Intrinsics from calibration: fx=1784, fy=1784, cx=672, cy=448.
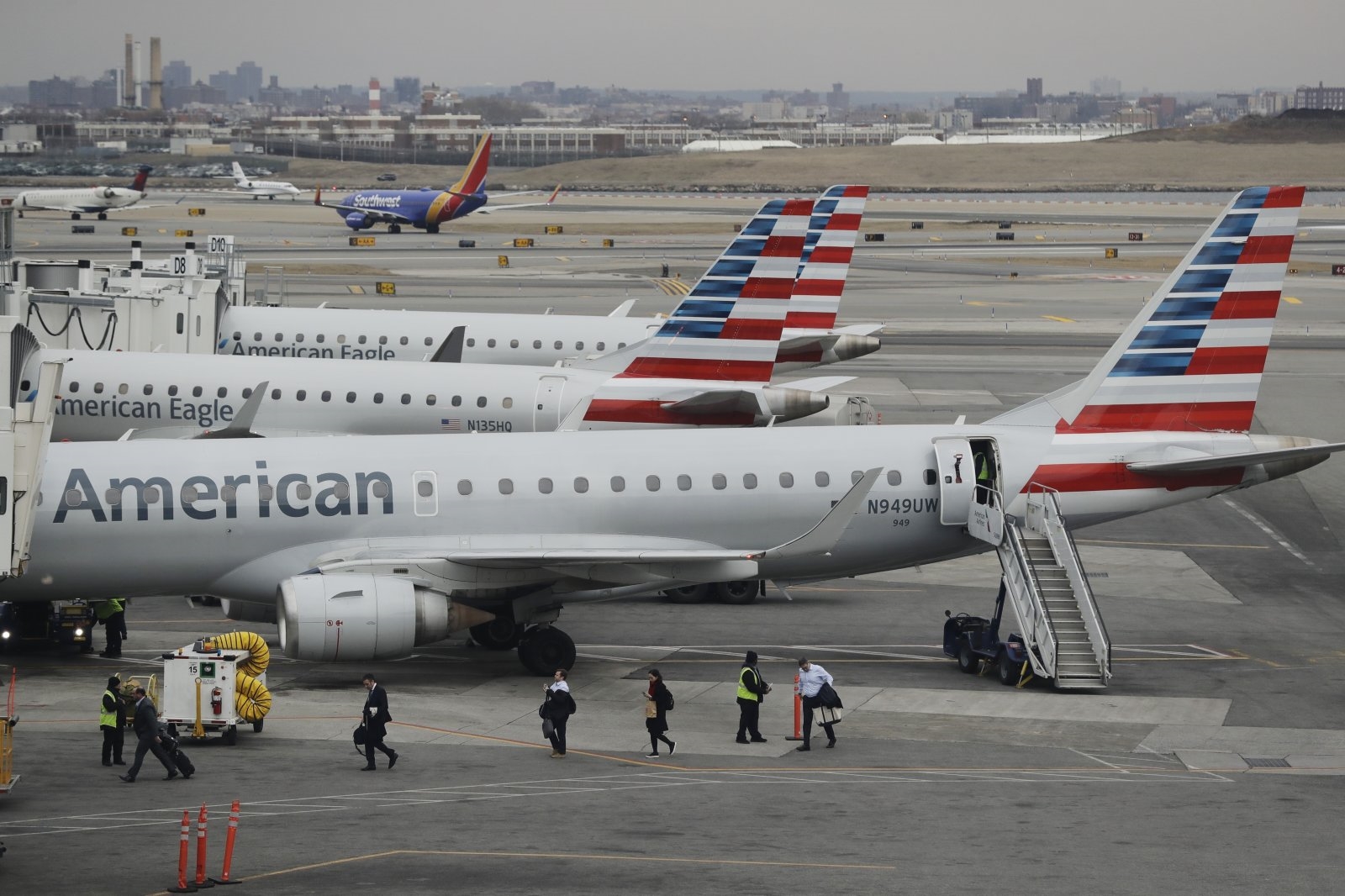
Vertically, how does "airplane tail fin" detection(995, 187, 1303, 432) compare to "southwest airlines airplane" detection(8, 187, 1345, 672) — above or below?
above

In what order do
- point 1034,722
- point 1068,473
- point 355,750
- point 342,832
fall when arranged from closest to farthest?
1. point 342,832
2. point 355,750
3. point 1034,722
4. point 1068,473

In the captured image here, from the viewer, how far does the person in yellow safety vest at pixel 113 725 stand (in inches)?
1088

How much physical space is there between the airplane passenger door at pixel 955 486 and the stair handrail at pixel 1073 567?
127 cm

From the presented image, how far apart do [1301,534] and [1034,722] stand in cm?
2001

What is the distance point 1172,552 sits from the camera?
46.1 m

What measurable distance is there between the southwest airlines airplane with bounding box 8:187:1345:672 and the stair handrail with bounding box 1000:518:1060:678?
1.35 m

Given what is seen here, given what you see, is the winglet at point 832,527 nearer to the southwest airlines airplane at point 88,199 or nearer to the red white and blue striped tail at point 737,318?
the red white and blue striped tail at point 737,318

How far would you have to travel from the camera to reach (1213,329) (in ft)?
125

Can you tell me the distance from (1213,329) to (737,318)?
14.9m

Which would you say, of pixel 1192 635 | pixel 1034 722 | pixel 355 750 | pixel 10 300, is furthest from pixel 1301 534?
pixel 10 300

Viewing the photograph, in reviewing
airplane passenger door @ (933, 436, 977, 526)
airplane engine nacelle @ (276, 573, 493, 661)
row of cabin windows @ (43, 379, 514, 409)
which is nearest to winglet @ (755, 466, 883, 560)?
airplane passenger door @ (933, 436, 977, 526)

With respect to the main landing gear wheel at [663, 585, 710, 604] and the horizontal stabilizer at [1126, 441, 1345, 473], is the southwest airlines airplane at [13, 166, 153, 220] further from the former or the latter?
the horizontal stabilizer at [1126, 441, 1345, 473]

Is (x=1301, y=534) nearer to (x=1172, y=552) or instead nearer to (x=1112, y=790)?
(x=1172, y=552)

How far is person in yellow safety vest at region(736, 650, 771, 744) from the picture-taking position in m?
29.8
